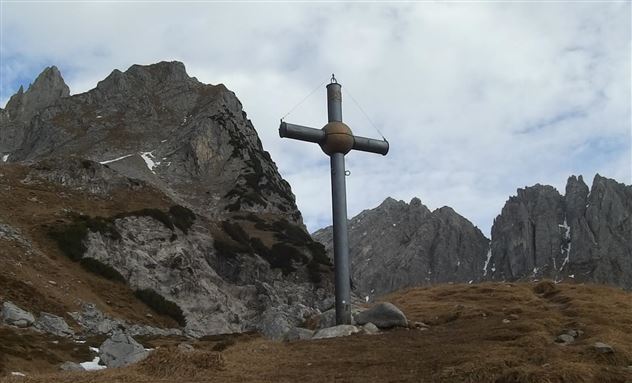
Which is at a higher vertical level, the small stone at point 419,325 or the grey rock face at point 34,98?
the grey rock face at point 34,98

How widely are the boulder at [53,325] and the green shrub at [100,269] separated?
1522 centimetres

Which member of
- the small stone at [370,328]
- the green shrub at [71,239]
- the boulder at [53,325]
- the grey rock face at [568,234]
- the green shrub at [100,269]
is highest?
the grey rock face at [568,234]

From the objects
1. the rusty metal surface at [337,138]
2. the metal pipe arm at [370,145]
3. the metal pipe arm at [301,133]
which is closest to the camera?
the metal pipe arm at [301,133]

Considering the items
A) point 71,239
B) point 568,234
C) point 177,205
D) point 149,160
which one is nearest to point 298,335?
point 71,239

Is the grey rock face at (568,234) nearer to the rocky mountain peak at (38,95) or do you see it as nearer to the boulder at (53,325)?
the rocky mountain peak at (38,95)

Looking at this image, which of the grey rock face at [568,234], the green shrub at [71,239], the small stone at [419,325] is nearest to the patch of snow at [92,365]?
the small stone at [419,325]

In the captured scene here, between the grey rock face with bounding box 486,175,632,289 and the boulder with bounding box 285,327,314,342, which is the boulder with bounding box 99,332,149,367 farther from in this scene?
the grey rock face with bounding box 486,175,632,289

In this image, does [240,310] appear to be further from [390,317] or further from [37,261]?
[390,317]

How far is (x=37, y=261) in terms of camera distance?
159 ft

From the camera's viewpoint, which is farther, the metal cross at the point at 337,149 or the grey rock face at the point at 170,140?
the grey rock face at the point at 170,140

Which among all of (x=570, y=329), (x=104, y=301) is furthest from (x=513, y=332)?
(x=104, y=301)

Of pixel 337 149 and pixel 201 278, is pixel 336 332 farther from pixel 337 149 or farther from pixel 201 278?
pixel 201 278

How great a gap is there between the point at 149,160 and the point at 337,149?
86.3m

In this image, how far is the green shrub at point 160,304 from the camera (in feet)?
176
